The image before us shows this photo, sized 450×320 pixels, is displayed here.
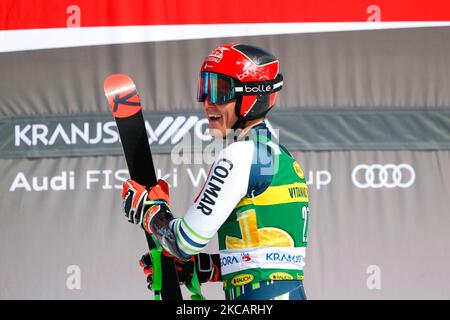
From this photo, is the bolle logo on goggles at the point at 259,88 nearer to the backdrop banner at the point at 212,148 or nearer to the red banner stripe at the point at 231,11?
the backdrop banner at the point at 212,148

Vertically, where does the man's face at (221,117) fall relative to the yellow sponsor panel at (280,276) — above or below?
above

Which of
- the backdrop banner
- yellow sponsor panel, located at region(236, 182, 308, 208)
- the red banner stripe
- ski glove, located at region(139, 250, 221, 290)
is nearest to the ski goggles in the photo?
yellow sponsor panel, located at region(236, 182, 308, 208)

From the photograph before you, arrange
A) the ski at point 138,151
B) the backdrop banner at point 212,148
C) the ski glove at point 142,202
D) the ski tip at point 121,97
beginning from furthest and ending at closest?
the backdrop banner at point 212,148
the ski tip at point 121,97
the ski at point 138,151
the ski glove at point 142,202

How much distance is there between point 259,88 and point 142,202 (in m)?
0.58

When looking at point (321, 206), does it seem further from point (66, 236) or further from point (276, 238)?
point (276, 238)

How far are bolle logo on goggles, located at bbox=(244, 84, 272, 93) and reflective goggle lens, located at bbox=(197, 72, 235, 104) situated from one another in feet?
0.16

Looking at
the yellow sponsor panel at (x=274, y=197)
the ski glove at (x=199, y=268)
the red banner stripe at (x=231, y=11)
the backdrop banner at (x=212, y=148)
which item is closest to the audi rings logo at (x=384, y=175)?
the backdrop banner at (x=212, y=148)

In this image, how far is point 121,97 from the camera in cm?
331

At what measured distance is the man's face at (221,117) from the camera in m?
3.01

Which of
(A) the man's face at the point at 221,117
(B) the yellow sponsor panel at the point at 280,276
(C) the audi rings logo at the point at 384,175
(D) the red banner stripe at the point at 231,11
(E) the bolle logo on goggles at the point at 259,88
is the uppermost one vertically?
(D) the red banner stripe at the point at 231,11

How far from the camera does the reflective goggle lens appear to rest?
9.78 ft

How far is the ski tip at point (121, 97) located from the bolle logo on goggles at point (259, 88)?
21.3 inches

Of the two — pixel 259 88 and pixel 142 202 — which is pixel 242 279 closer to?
pixel 142 202
